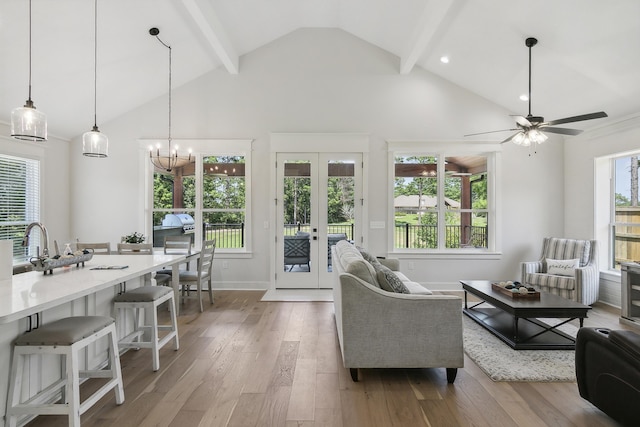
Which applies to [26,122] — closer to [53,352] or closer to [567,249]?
[53,352]

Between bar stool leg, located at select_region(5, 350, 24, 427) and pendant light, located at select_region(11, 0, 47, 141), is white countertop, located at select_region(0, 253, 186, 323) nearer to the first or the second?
bar stool leg, located at select_region(5, 350, 24, 427)

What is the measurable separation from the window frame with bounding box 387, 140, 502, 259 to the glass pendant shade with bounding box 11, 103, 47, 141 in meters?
4.38

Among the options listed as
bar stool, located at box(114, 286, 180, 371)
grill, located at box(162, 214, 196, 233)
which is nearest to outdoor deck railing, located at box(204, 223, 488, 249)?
grill, located at box(162, 214, 196, 233)

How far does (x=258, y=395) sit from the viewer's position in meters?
2.27

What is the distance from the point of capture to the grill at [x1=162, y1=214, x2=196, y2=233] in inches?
216

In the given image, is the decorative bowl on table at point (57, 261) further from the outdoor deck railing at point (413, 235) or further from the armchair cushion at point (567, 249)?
the armchair cushion at point (567, 249)

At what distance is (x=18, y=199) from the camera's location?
4.46 m

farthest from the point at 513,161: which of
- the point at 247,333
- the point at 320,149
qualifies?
the point at 247,333

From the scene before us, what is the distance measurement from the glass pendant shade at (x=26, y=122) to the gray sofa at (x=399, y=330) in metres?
2.45

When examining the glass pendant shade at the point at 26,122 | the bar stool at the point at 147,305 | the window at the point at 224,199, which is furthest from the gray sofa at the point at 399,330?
the window at the point at 224,199

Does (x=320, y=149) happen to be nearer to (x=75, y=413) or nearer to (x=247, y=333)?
(x=247, y=333)

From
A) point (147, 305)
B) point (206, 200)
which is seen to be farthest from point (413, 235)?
point (147, 305)

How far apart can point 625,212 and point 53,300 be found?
636cm

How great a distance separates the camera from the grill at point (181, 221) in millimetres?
5488
